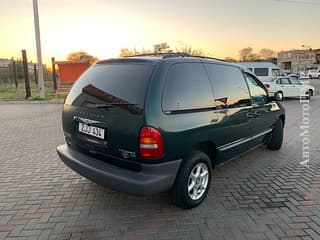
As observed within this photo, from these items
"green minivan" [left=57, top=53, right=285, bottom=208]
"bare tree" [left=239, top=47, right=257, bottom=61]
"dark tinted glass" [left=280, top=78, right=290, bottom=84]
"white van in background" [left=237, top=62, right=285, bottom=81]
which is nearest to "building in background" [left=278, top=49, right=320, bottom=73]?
"bare tree" [left=239, top=47, right=257, bottom=61]

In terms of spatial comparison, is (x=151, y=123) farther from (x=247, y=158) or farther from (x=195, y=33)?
(x=195, y=33)

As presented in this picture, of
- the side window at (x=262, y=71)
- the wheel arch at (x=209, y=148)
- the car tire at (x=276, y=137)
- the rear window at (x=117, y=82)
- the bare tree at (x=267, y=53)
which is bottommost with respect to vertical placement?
the car tire at (x=276, y=137)

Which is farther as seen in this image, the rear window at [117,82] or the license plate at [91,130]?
the license plate at [91,130]

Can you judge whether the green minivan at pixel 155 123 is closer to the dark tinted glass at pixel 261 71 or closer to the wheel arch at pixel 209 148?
the wheel arch at pixel 209 148

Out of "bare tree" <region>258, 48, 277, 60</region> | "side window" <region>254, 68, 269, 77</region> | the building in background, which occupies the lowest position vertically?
"side window" <region>254, 68, 269, 77</region>

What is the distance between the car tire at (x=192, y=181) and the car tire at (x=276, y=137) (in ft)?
8.07

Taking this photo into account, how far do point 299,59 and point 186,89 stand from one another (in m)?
65.7

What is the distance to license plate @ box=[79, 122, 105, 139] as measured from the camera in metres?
2.82

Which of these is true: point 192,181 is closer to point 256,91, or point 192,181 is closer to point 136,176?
point 136,176

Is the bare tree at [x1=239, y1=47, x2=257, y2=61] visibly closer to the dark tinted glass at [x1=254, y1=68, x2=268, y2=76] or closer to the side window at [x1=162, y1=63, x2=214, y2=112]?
the dark tinted glass at [x1=254, y1=68, x2=268, y2=76]

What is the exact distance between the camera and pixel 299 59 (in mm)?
58812

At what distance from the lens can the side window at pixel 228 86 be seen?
131 inches

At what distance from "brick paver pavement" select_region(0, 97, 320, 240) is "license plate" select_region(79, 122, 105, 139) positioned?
92 cm

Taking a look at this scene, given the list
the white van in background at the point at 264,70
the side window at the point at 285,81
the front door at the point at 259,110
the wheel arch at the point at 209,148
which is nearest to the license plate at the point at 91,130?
the wheel arch at the point at 209,148
